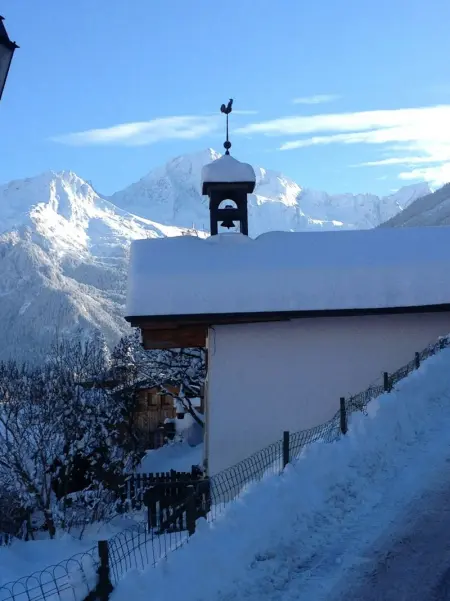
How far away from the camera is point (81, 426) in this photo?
73.7 ft

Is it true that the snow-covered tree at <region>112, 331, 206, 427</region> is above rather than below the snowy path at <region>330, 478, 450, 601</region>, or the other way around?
above

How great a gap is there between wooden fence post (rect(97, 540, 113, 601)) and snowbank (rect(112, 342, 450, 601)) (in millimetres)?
90

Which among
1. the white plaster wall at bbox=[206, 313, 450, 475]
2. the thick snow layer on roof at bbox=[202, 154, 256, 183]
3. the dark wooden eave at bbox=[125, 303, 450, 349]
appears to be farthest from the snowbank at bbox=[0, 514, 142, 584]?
the thick snow layer on roof at bbox=[202, 154, 256, 183]

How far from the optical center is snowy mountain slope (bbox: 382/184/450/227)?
117750 millimetres

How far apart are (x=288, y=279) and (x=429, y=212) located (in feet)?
388

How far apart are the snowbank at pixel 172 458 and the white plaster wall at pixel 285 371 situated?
1481 centimetres

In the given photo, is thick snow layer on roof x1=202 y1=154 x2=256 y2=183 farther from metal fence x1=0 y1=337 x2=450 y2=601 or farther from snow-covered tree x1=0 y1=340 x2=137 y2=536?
snow-covered tree x1=0 y1=340 x2=137 y2=536

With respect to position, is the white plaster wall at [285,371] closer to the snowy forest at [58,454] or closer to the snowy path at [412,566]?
the snowy path at [412,566]

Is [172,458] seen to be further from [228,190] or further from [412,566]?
[412,566]

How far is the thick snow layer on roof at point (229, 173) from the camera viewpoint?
17.5m

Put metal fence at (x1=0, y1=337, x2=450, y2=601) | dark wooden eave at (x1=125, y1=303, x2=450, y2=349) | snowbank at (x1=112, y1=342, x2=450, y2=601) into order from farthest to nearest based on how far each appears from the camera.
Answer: dark wooden eave at (x1=125, y1=303, x2=450, y2=349), snowbank at (x1=112, y1=342, x2=450, y2=601), metal fence at (x1=0, y1=337, x2=450, y2=601)

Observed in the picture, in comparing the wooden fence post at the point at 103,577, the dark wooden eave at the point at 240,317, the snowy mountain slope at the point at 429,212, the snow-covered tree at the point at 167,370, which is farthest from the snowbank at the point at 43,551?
the snowy mountain slope at the point at 429,212

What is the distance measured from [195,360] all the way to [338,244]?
1590 centimetres

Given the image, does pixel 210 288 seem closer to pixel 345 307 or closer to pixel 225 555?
pixel 345 307
